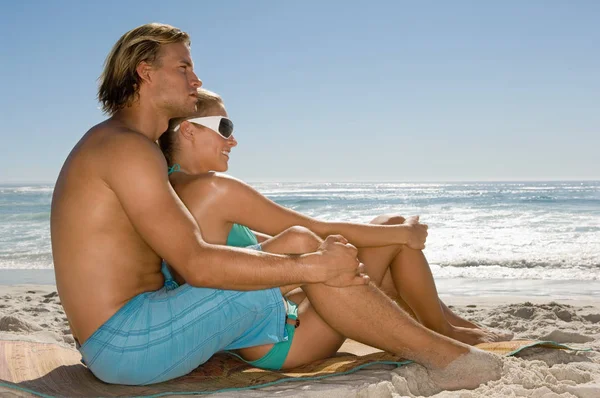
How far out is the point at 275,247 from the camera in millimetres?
2789

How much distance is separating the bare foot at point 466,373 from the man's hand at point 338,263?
0.65 metres

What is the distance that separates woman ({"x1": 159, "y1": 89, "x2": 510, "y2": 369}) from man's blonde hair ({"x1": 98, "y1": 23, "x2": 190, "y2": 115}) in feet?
1.67

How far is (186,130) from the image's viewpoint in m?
3.35

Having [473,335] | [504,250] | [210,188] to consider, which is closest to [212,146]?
[210,188]

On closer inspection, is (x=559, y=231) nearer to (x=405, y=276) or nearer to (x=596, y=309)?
(x=596, y=309)

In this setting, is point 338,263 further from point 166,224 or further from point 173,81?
point 173,81

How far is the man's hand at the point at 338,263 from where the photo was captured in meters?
2.67

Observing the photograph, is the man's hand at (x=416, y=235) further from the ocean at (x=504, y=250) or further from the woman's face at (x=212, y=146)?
the ocean at (x=504, y=250)

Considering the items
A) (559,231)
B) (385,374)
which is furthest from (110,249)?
(559,231)

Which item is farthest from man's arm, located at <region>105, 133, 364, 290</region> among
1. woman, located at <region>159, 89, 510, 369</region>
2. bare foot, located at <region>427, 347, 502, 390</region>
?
bare foot, located at <region>427, 347, 502, 390</region>

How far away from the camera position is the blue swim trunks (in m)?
2.58

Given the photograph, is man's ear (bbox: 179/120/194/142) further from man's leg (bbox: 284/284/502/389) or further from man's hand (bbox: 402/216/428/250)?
man's hand (bbox: 402/216/428/250)

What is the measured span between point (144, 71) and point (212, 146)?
2.21ft

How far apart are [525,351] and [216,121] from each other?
88.3 inches
